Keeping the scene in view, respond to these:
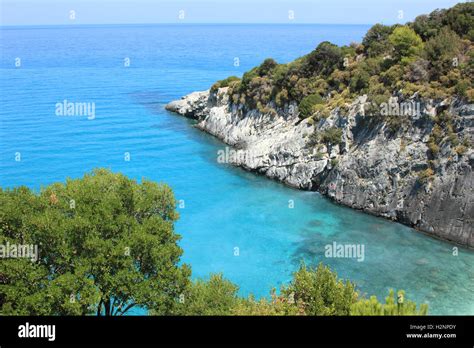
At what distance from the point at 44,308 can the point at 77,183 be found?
7.04m

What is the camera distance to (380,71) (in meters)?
54.2

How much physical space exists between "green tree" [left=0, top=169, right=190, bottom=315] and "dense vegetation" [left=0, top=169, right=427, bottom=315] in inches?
1.7

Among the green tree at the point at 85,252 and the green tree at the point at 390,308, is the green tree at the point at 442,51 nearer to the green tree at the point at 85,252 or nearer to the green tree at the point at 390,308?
the green tree at the point at 390,308

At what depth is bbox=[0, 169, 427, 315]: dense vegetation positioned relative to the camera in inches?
798

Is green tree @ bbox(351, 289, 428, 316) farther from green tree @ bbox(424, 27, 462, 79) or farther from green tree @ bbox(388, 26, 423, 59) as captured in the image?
green tree @ bbox(388, 26, 423, 59)

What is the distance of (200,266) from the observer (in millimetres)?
37750

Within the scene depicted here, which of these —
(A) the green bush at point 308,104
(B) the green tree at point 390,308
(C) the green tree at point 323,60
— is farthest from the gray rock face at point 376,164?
(B) the green tree at point 390,308

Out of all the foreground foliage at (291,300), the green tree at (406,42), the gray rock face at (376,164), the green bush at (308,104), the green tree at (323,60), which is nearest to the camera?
the foreground foliage at (291,300)

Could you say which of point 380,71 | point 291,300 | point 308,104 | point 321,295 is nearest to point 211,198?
point 308,104

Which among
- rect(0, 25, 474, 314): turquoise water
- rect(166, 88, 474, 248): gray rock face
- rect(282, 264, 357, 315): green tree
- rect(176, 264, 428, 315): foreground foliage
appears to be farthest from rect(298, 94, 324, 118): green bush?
rect(282, 264, 357, 315): green tree

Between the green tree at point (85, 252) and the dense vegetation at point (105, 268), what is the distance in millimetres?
43

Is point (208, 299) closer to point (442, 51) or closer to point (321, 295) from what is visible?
point (321, 295)

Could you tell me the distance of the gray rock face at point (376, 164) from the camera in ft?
136

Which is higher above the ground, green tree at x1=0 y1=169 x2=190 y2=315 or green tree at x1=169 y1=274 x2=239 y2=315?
green tree at x1=0 y1=169 x2=190 y2=315
